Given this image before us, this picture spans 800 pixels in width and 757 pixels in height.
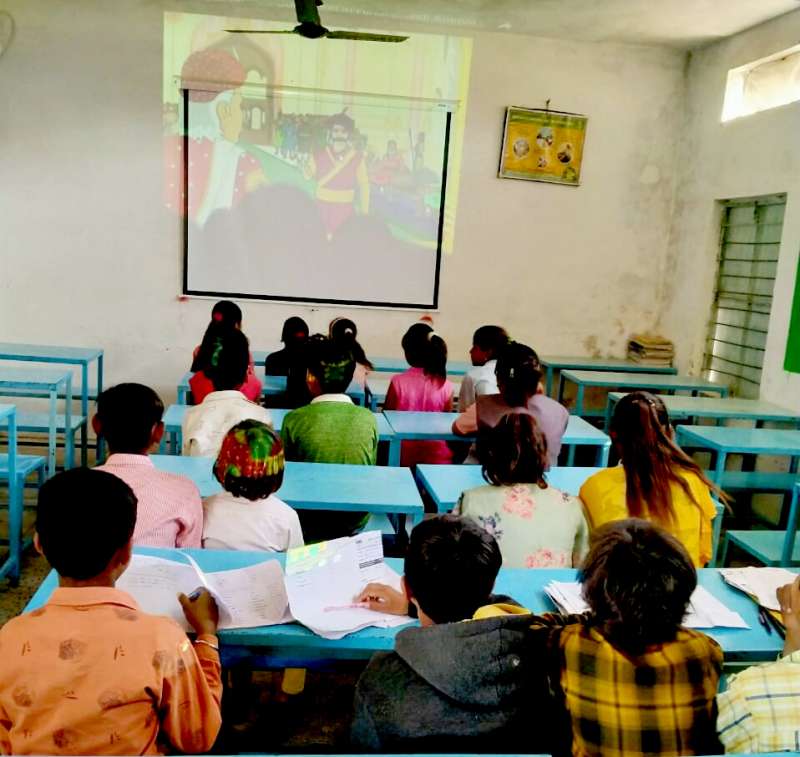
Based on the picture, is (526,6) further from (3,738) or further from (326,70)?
(3,738)

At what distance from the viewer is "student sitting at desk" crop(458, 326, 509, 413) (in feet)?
11.5

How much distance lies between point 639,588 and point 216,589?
0.87 meters

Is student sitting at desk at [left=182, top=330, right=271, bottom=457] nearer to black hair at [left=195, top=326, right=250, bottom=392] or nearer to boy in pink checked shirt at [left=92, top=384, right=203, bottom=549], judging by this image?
black hair at [left=195, top=326, right=250, bottom=392]

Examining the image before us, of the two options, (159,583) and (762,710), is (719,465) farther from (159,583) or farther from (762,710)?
(159,583)

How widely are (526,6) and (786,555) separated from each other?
12.3 ft

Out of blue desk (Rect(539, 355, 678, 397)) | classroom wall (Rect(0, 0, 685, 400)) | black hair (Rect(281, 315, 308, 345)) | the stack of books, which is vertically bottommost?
blue desk (Rect(539, 355, 678, 397))

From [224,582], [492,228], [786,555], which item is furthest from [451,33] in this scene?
[224,582]

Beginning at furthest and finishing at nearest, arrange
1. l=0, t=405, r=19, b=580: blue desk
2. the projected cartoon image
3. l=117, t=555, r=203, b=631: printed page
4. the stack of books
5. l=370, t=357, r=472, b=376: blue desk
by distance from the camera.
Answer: the stack of books → the projected cartoon image → l=370, t=357, r=472, b=376: blue desk → l=0, t=405, r=19, b=580: blue desk → l=117, t=555, r=203, b=631: printed page

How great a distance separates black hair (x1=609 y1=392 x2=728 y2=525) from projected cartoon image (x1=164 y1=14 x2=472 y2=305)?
3.77 metres

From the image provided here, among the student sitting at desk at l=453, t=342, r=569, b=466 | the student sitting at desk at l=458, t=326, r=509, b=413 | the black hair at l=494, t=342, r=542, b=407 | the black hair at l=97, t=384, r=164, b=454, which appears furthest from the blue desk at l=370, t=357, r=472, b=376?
the black hair at l=97, t=384, r=164, b=454

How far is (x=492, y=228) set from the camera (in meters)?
5.68

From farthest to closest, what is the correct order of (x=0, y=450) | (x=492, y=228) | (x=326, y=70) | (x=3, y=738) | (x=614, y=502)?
(x=492, y=228), (x=326, y=70), (x=0, y=450), (x=614, y=502), (x=3, y=738)

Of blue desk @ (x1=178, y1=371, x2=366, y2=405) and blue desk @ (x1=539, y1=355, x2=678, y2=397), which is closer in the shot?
blue desk @ (x1=178, y1=371, x2=366, y2=405)

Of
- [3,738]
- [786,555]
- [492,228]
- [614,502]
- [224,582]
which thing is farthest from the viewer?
[492,228]
